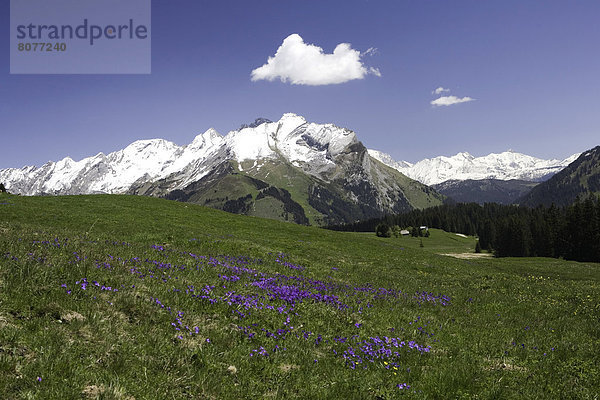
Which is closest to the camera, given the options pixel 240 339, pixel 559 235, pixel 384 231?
pixel 240 339

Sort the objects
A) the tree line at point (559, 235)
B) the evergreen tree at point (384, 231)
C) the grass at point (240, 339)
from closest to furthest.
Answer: the grass at point (240, 339) → the tree line at point (559, 235) → the evergreen tree at point (384, 231)

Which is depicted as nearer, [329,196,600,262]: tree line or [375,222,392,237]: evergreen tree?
[329,196,600,262]: tree line

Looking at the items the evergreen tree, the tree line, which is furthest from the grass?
the evergreen tree

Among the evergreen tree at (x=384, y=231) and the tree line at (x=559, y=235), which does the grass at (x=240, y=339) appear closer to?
the tree line at (x=559, y=235)

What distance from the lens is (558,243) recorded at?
97938mm

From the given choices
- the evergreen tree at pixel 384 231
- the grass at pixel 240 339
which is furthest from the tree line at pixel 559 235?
the grass at pixel 240 339

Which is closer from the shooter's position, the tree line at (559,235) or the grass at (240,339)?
the grass at (240,339)

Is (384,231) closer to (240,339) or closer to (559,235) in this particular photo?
(559,235)

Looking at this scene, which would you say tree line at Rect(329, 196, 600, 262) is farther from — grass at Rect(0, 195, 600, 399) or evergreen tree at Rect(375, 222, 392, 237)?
grass at Rect(0, 195, 600, 399)

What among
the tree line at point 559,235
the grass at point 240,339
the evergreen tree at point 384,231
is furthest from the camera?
the evergreen tree at point 384,231

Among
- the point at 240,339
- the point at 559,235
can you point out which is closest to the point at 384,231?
the point at 559,235

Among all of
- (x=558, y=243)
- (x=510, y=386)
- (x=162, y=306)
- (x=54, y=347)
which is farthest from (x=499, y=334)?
(x=558, y=243)

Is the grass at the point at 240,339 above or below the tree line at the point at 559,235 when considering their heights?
above

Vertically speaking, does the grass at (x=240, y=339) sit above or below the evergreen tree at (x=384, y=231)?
above
